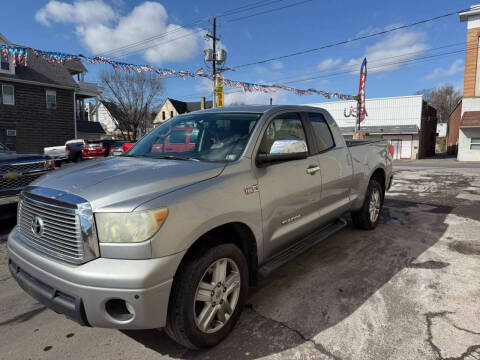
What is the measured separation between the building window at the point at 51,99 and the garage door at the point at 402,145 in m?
29.1

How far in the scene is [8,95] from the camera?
21.2m

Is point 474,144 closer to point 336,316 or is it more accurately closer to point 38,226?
point 336,316

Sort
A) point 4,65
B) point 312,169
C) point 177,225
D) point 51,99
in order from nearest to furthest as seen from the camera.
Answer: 1. point 177,225
2. point 312,169
3. point 4,65
4. point 51,99

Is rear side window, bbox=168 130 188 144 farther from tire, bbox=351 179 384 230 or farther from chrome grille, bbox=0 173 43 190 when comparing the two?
chrome grille, bbox=0 173 43 190

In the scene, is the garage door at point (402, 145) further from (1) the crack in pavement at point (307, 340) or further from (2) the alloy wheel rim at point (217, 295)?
(2) the alloy wheel rim at point (217, 295)

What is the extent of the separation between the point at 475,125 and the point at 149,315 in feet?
93.9

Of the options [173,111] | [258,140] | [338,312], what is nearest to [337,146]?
[258,140]

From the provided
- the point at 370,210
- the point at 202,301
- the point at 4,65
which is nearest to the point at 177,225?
the point at 202,301

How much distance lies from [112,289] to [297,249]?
1.96 m

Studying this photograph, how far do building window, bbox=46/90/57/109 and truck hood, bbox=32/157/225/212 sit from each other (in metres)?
24.6

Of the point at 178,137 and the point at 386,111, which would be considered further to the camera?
the point at 386,111

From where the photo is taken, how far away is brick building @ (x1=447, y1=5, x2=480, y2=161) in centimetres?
2336

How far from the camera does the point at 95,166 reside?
2760 mm

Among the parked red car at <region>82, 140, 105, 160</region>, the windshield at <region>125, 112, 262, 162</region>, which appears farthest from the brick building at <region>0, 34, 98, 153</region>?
the windshield at <region>125, 112, 262, 162</region>
